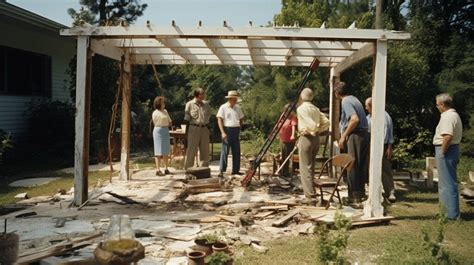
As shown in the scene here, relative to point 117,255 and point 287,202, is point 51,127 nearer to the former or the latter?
point 287,202

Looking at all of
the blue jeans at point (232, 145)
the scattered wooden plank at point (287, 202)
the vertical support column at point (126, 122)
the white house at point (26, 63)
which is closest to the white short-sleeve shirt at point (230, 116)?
the blue jeans at point (232, 145)

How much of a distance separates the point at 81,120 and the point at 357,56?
5039 millimetres

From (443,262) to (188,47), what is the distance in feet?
19.7

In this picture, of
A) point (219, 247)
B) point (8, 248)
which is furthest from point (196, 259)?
point (8, 248)

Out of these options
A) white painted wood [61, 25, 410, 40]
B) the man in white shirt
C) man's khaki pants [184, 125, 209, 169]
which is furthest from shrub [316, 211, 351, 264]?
man's khaki pants [184, 125, 209, 169]

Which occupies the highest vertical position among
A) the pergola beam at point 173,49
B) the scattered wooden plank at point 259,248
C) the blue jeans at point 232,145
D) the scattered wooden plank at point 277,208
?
the pergola beam at point 173,49

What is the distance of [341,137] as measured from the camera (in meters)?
7.23

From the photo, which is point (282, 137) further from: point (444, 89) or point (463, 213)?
point (444, 89)

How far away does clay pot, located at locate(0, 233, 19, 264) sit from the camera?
Result: 3643mm

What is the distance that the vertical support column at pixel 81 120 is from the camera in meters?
6.68

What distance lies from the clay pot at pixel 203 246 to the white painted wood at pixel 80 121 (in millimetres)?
3052

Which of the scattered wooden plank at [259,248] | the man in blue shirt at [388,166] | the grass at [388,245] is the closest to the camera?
the grass at [388,245]

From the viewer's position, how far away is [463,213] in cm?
675

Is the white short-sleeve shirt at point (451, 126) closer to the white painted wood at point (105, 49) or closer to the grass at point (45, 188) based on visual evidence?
the white painted wood at point (105, 49)
